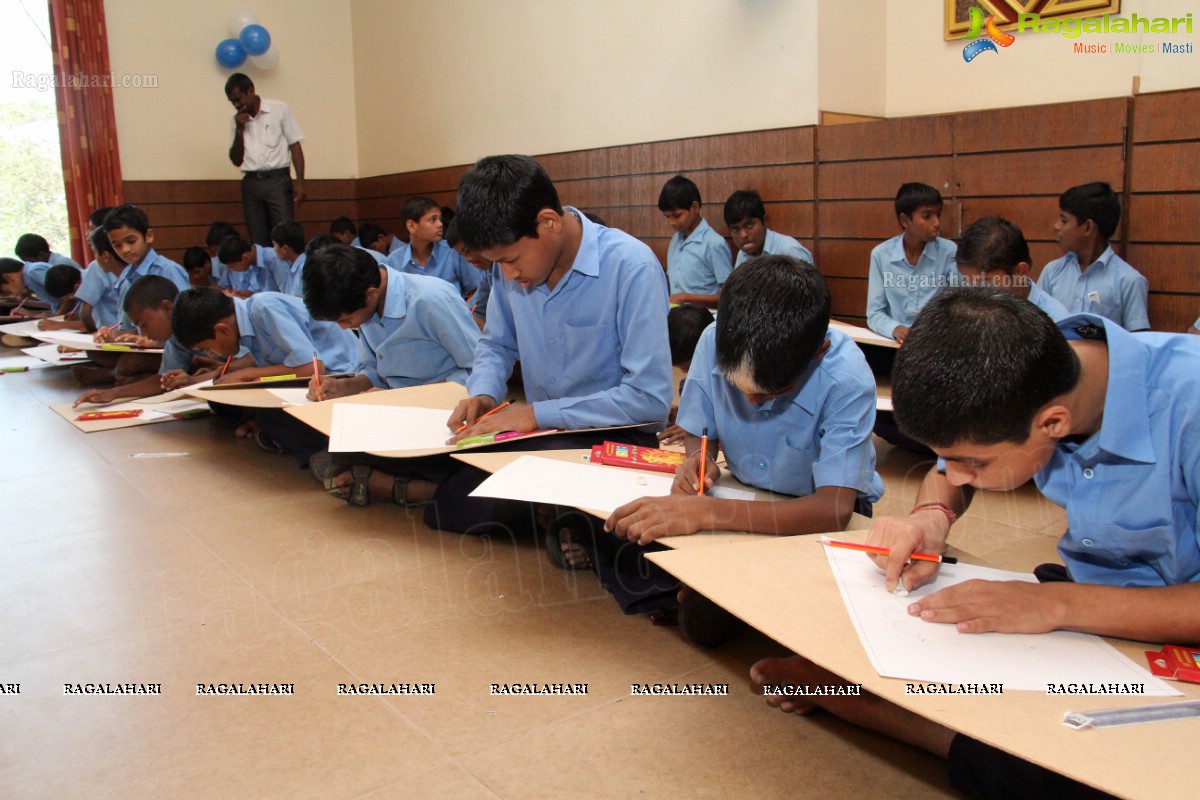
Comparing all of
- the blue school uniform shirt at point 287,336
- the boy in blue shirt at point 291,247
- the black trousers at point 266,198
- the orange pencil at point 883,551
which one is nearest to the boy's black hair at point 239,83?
the black trousers at point 266,198

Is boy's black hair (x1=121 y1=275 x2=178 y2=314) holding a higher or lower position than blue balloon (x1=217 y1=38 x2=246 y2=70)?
lower

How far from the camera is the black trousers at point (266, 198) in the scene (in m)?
8.12

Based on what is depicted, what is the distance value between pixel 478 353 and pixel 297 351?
1.31 meters

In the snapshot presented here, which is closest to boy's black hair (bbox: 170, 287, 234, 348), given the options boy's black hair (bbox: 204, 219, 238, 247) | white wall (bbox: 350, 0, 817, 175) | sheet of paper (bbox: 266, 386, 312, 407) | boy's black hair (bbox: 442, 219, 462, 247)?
sheet of paper (bbox: 266, 386, 312, 407)

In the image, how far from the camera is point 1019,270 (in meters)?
3.43

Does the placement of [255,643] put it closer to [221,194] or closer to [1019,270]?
[1019,270]

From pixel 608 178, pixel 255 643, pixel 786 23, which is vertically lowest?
pixel 255 643

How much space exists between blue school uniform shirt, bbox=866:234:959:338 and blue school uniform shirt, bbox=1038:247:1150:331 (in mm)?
563

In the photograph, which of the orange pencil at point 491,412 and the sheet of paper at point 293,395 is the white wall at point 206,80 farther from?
the orange pencil at point 491,412

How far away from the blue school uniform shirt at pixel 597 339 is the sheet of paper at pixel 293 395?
823mm

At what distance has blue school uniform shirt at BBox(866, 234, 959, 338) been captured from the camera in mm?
4453

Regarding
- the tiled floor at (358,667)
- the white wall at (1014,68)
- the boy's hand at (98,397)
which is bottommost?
the tiled floor at (358,667)

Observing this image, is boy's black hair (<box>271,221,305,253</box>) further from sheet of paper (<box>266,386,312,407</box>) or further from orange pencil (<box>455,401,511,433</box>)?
orange pencil (<box>455,401,511,433</box>)

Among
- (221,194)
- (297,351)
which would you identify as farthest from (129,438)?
(221,194)
